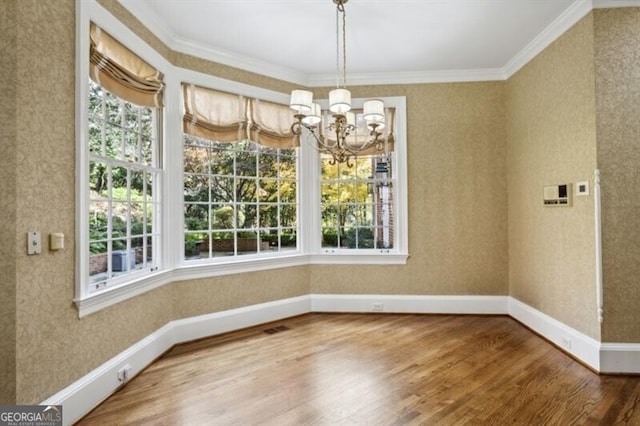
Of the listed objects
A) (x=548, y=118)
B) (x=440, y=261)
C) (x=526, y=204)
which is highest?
(x=548, y=118)

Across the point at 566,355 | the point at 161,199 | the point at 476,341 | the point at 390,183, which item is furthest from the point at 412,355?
the point at 161,199

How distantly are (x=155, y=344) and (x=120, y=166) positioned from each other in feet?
5.29

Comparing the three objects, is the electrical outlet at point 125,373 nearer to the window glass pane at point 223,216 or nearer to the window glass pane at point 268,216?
the window glass pane at point 223,216

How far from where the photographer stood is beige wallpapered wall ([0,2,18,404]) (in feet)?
5.94

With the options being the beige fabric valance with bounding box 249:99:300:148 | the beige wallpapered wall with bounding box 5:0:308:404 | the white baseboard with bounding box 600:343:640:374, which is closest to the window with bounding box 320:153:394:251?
the beige fabric valance with bounding box 249:99:300:148

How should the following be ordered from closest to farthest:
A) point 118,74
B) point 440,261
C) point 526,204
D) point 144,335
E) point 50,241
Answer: point 50,241, point 118,74, point 144,335, point 526,204, point 440,261

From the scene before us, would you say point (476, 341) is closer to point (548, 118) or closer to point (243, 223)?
point (548, 118)

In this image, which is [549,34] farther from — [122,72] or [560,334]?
[122,72]

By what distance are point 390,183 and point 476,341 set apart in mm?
2076

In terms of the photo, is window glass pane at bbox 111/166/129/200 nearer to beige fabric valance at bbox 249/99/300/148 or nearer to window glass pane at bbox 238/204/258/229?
window glass pane at bbox 238/204/258/229

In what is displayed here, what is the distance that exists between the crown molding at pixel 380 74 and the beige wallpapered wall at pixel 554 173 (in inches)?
4.0

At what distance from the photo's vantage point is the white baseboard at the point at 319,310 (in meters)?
2.35

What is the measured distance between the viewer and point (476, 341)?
350cm

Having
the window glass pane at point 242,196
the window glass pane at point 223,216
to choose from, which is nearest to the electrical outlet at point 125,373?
the window glass pane at point 242,196
